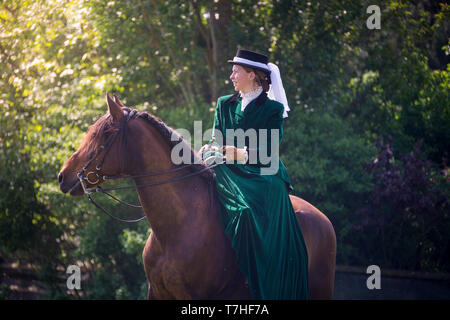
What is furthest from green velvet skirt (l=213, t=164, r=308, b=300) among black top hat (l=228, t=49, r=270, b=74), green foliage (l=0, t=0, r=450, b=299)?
green foliage (l=0, t=0, r=450, b=299)

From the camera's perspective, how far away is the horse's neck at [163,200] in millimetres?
3945

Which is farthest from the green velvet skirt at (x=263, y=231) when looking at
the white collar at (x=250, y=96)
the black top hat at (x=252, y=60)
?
the black top hat at (x=252, y=60)

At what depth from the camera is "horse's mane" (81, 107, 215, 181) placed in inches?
152

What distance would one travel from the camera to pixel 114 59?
9.27 meters

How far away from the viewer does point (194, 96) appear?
9.48 metres

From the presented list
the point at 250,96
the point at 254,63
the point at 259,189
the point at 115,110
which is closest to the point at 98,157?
the point at 115,110

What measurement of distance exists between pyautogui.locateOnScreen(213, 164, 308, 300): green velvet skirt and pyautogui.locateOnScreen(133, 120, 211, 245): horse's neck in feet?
1.01

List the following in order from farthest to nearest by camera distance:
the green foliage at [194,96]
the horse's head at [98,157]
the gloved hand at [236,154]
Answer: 1. the green foliage at [194,96]
2. the gloved hand at [236,154]
3. the horse's head at [98,157]

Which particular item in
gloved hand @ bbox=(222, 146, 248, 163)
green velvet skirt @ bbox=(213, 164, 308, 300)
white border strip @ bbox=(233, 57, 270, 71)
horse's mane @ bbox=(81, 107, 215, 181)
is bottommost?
green velvet skirt @ bbox=(213, 164, 308, 300)

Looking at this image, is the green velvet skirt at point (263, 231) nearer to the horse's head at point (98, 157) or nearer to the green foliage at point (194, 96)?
the horse's head at point (98, 157)

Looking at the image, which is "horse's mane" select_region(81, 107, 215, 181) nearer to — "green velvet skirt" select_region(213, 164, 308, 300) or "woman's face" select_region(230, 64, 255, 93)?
"green velvet skirt" select_region(213, 164, 308, 300)
